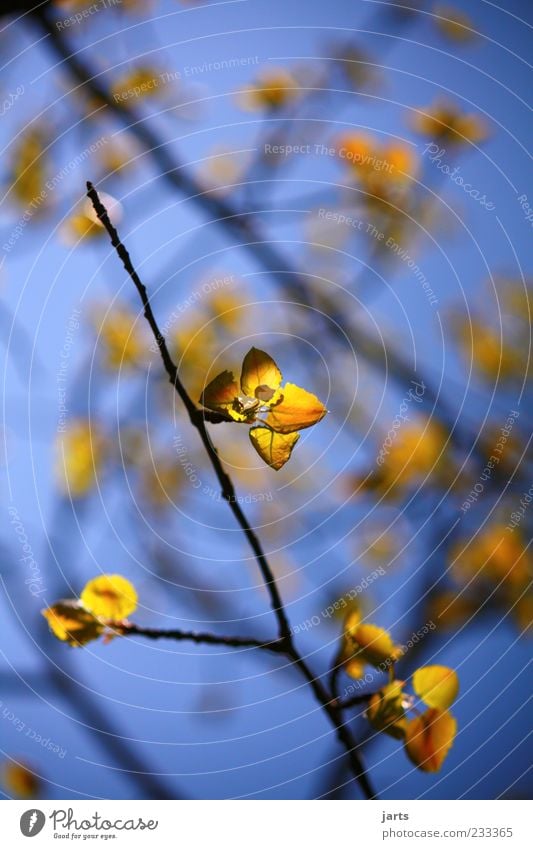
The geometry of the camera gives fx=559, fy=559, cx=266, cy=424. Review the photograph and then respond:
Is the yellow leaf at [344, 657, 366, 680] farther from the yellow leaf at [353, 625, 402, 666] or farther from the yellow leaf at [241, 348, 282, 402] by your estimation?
the yellow leaf at [241, 348, 282, 402]

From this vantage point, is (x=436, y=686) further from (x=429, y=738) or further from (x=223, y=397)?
(x=223, y=397)

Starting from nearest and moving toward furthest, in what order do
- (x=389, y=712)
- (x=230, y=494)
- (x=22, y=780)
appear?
(x=230, y=494) < (x=389, y=712) < (x=22, y=780)

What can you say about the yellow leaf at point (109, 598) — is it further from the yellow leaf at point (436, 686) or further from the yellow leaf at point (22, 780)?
the yellow leaf at point (22, 780)

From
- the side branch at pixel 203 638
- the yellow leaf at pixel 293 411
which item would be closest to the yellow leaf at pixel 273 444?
the yellow leaf at pixel 293 411

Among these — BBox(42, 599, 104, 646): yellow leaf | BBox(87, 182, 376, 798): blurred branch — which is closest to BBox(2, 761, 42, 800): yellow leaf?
BBox(42, 599, 104, 646): yellow leaf

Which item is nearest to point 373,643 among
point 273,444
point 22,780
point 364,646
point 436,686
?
point 364,646
